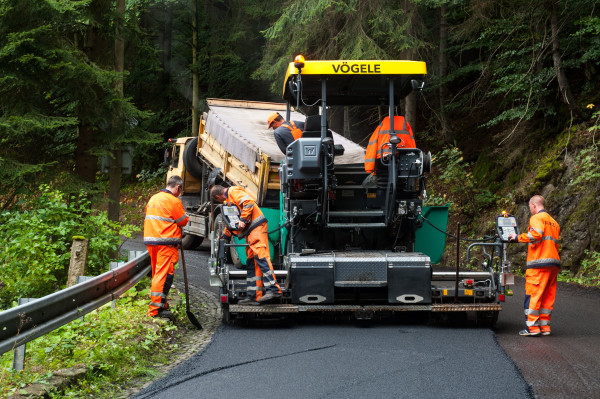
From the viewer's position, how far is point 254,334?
7203mm

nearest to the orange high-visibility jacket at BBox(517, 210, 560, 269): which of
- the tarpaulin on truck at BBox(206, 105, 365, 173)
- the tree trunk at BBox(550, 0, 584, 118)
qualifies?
the tarpaulin on truck at BBox(206, 105, 365, 173)

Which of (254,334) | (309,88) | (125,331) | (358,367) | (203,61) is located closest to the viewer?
(358,367)

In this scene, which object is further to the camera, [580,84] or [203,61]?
[203,61]

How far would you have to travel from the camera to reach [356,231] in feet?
28.0

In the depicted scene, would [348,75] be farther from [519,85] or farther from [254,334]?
[519,85]

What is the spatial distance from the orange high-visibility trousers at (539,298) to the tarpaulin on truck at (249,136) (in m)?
3.13

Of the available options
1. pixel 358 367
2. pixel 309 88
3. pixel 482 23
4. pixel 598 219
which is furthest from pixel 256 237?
pixel 482 23

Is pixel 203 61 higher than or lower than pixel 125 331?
higher

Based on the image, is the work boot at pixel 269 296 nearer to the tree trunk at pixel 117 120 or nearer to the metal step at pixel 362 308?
the metal step at pixel 362 308

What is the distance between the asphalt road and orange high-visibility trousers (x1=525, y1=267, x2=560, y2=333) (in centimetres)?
18

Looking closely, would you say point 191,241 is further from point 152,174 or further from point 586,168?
point 152,174

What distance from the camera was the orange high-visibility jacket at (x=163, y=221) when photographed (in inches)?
302

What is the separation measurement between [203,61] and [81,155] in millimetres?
15339

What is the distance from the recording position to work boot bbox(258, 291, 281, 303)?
24.8ft
